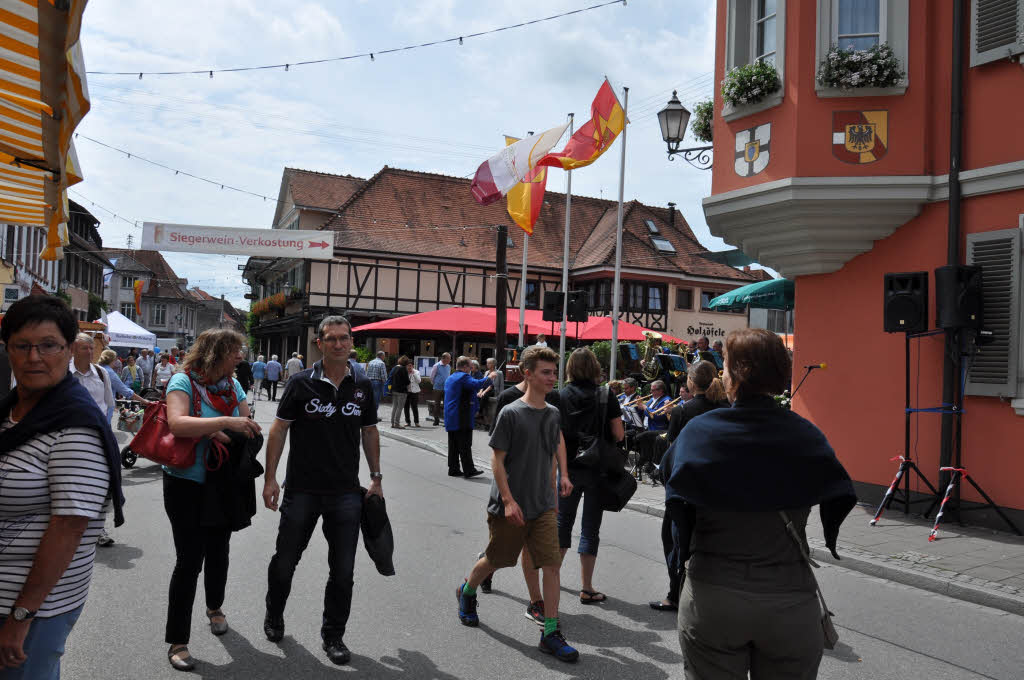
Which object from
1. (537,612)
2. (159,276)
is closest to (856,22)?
(537,612)

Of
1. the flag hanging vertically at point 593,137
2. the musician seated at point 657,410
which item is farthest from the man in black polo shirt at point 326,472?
the flag hanging vertically at point 593,137

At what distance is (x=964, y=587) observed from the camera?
6.15m

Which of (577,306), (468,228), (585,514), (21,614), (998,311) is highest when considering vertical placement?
(468,228)

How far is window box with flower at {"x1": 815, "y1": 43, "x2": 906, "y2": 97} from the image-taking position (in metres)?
9.21

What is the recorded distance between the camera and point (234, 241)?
1127 inches

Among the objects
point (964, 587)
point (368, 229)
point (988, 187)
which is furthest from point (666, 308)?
point (964, 587)

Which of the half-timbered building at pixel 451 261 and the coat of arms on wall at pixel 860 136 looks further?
the half-timbered building at pixel 451 261

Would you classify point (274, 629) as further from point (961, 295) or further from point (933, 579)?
point (961, 295)

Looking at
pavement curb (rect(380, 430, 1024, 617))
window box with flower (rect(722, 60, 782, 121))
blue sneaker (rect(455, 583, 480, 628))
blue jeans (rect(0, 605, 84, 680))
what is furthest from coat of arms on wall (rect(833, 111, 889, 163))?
blue jeans (rect(0, 605, 84, 680))

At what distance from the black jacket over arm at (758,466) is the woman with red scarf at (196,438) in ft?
8.06

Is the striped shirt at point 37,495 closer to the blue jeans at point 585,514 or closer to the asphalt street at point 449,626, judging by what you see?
the asphalt street at point 449,626

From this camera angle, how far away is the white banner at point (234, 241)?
28.0 meters

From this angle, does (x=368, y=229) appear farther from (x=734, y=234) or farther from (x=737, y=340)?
(x=737, y=340)

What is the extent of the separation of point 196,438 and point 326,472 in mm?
678
